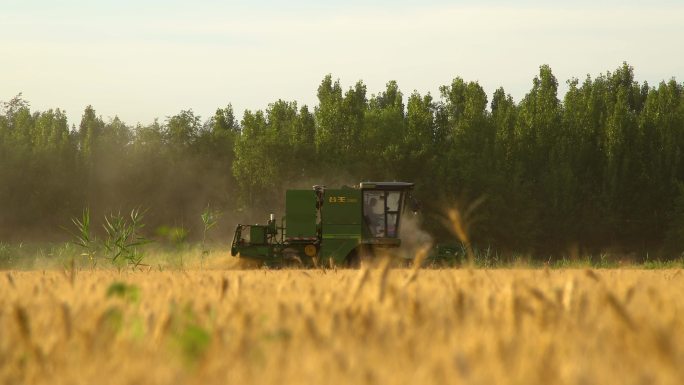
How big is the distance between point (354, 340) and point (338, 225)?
20.7m

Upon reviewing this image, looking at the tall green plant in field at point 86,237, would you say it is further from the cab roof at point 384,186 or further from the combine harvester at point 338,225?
the cab roof at point 384,186

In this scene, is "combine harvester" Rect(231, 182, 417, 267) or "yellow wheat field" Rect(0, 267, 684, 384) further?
"combine harvester" Rect(231, 182, 417, 267)

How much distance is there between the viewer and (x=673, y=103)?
55719mm

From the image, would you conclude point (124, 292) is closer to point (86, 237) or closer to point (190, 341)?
point (190, 341)

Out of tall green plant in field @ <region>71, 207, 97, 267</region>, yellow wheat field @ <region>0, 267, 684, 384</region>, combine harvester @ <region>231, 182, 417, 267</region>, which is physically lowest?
combine harvester @ <region>231, 182, 417, 267</region>

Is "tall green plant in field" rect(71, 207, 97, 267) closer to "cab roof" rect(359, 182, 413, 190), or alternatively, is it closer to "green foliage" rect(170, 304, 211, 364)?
"green foliage" rect(170, 304, 211, 364)


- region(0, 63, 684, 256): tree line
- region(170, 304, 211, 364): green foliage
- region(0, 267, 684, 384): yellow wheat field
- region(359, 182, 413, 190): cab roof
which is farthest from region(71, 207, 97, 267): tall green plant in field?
region(0, 63, 684, 256): tree line

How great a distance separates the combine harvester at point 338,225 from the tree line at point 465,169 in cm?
1928

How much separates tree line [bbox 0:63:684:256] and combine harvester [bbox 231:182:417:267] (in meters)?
19.3

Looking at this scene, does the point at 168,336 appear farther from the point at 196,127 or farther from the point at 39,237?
the point at 196,127

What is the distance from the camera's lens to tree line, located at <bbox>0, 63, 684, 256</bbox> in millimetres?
47938

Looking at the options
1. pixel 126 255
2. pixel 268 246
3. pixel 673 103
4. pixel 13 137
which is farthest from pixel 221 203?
pixel 126 255

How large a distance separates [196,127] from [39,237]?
1227cm

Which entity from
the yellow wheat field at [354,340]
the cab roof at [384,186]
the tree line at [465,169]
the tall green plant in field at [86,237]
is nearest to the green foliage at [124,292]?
the yellow wheat field at [354,340]
